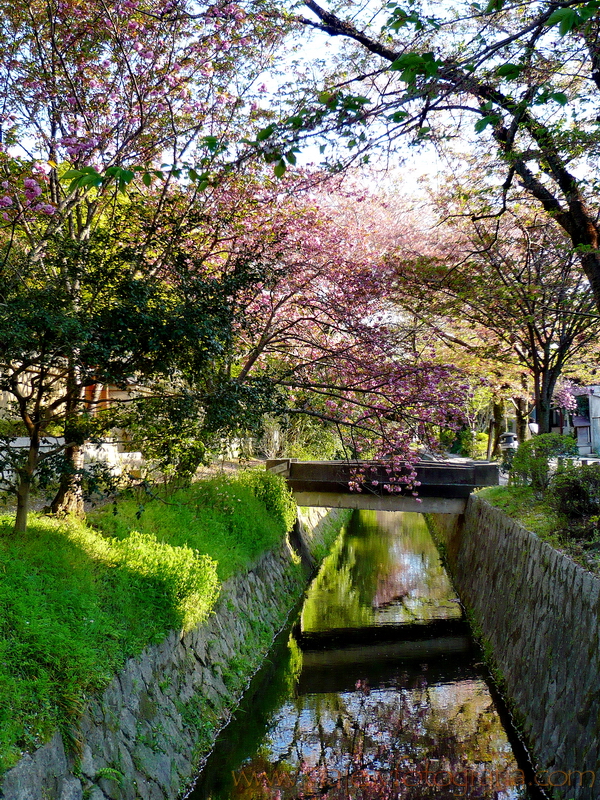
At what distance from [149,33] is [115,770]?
9435 mm

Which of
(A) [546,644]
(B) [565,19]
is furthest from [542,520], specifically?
(B) [565,19]

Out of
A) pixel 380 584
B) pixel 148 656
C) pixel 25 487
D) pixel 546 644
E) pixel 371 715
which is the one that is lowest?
pixel 371 715

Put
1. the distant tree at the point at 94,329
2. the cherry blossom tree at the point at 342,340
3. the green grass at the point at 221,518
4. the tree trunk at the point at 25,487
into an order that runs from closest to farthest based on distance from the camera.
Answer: the distant tree at the point at 94,329, the tree trunk at the point at 25,487, the green grass at the point at 221,518, the cherry blossom tree at the point at 342,340

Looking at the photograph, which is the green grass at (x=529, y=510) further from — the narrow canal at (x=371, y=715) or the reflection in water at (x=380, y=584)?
the reflection in water at (x=380, y=584)

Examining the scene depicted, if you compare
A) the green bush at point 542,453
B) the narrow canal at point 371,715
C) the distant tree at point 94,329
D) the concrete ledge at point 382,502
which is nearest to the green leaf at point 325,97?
the distant tree at point 94,329

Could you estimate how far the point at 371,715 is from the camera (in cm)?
968

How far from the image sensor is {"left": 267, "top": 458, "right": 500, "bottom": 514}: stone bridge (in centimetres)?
1658

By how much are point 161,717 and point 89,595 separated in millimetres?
1707

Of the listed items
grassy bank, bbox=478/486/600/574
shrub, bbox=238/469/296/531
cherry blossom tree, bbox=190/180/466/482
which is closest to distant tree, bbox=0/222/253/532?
cherry blossom tree, bbox=190/180/466/482

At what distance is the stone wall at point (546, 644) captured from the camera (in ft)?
22.1

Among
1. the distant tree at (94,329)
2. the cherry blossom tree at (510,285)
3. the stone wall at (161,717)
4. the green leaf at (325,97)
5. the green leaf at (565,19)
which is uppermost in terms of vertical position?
the cherry blossom tree at (510,285)

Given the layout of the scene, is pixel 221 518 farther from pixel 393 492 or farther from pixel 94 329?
pixel 94 329

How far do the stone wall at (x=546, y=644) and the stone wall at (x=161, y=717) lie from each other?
4196mm

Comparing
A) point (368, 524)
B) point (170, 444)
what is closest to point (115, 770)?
point (170, 444)
